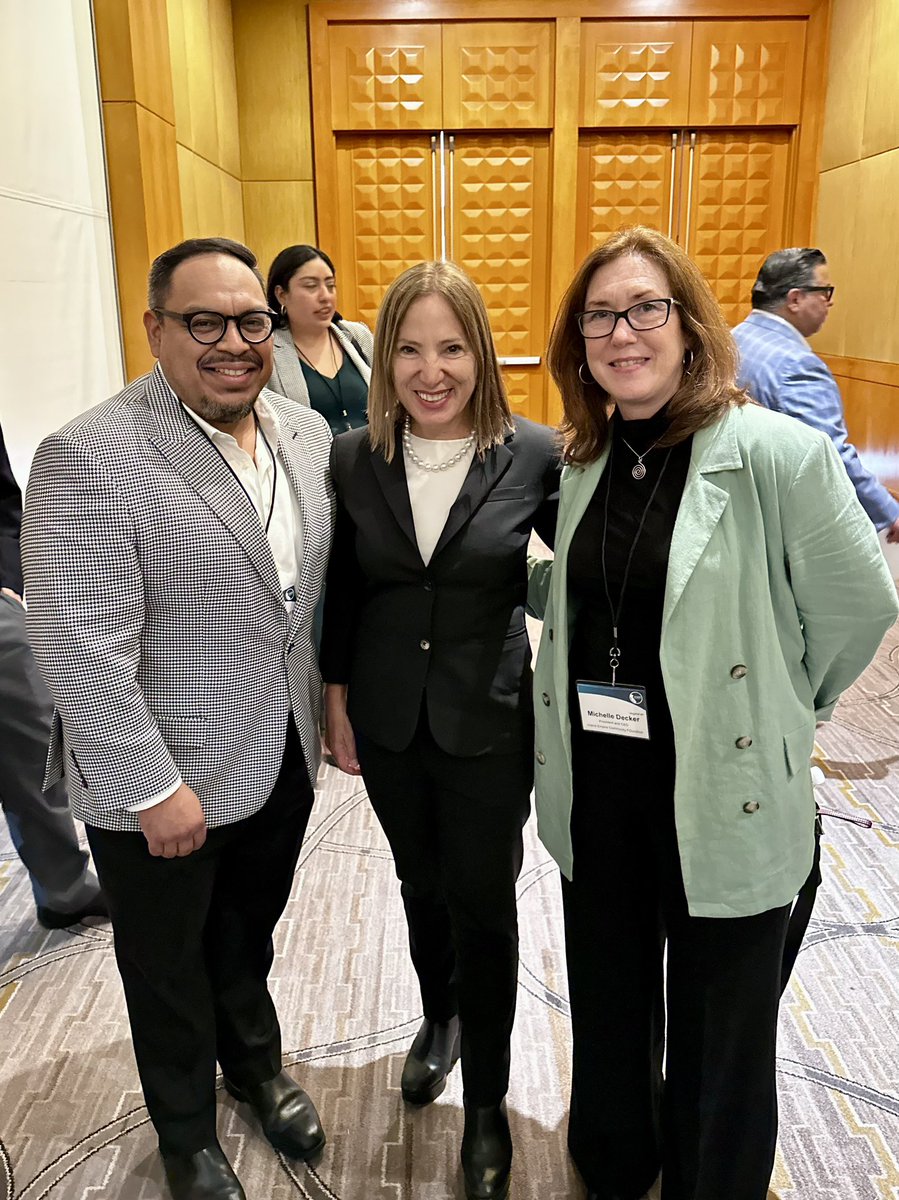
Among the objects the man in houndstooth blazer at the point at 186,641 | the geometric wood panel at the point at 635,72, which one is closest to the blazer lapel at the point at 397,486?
the man in houndstooth blazer at the point at 186,641

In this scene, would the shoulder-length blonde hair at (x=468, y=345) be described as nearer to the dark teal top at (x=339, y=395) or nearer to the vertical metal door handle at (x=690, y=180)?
the dark teal top at (x=339, y=395)

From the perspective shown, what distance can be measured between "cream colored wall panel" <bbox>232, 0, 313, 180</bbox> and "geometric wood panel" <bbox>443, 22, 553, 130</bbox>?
108cm

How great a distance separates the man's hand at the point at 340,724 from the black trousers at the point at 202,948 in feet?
0.34

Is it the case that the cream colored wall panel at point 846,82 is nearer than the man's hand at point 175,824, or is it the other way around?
the man's hand at point 175,824

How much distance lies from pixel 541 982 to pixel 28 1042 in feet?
4.09

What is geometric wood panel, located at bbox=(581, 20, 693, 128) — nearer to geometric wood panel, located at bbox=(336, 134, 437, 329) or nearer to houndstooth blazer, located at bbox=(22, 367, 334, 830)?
geometric wood panel, located at bbox=(336, 134, 437, 329)

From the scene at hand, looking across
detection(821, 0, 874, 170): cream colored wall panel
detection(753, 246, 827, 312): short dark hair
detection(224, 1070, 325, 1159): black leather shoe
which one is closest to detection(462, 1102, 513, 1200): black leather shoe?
detection(224, 1070, 325, 1159): black leather shoe

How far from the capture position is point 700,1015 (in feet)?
5.02

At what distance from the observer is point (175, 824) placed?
1561 mm

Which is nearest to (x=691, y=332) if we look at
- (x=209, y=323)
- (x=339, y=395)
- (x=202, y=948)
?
(x=209, y=323)

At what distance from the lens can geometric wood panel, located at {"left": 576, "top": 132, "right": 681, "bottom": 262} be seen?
23.7 feet

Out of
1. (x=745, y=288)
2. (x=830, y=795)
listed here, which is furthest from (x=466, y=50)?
(x=830, y=795)

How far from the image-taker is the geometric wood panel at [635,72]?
6.97 m

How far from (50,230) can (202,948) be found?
3.06m
